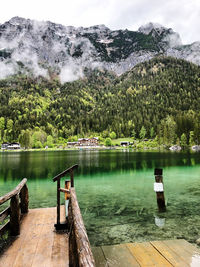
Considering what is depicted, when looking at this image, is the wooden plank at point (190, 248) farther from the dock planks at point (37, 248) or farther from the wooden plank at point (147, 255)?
the dock planks at point (37, 248)

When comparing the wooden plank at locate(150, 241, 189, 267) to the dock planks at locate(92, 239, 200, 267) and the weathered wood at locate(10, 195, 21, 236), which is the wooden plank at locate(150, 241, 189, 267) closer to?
the dock planks at locate(92, 239, 200, 267)

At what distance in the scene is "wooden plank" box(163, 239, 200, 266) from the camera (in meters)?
6.76

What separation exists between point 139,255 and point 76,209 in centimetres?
422

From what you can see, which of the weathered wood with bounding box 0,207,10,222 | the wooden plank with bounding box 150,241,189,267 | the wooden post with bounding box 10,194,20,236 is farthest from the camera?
the wooden post with bounding box 10,194,20,236

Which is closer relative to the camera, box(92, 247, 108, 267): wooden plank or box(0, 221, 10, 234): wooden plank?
box(92, 247, 108, 267): wooden plank

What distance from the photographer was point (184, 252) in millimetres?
7410

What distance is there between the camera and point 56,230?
8.69m

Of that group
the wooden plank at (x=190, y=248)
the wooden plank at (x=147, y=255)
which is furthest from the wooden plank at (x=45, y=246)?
the wooden plank at (x=190, y=248)

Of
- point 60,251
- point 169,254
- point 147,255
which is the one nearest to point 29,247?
point 60,251

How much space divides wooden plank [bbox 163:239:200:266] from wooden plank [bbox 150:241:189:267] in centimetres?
14

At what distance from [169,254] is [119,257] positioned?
173 cm

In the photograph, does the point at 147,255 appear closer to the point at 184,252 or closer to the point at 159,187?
the point at 184,252

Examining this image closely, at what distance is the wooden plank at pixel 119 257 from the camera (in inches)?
262

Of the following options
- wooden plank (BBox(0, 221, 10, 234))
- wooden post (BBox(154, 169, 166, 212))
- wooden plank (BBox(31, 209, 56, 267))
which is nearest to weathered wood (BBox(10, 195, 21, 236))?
wooden plank (BBox(0, 221, 10, 234))
